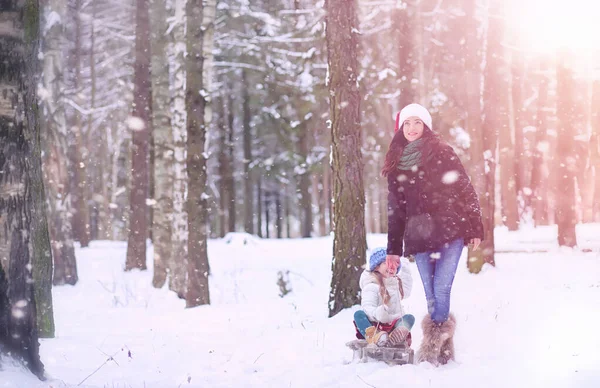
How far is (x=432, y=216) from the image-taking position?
535cm

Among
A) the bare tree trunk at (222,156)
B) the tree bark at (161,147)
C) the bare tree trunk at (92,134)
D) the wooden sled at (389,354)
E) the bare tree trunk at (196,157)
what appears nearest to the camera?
the wooden sled at (389,354)

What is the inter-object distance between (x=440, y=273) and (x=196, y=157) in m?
5.87

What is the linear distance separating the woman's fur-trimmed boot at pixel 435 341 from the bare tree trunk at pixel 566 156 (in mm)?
11219

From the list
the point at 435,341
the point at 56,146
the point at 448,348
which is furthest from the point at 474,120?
the point at 56,146

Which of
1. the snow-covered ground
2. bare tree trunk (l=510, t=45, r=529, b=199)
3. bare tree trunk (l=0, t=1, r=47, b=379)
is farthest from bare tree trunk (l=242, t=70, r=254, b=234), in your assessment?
bare tree trunk (l=0, t=1, r=47, b=379)

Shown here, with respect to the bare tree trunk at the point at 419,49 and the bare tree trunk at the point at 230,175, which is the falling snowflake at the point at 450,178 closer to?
the bare tree trunk at the point at 419,49

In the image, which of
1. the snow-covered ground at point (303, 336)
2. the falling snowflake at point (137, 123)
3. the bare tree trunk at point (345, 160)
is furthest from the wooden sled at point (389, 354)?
the falling snowflake at point (137, 123)

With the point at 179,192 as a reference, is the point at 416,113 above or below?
above

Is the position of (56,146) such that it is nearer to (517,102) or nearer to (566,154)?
(566,154)

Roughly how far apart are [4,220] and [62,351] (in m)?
2.65

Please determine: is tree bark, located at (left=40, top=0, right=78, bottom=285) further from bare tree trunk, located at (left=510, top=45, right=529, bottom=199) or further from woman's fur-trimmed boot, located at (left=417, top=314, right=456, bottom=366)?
bare tree trunk, located at (left=510, top=45, right=529, bottom=199)

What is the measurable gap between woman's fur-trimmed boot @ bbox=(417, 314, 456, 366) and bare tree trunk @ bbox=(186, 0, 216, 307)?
565cm

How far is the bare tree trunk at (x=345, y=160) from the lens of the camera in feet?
27.6

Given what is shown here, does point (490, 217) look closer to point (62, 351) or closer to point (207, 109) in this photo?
point (207, 109)
